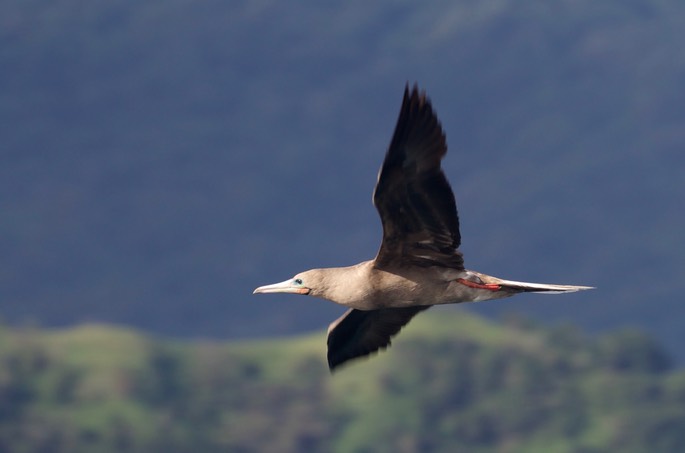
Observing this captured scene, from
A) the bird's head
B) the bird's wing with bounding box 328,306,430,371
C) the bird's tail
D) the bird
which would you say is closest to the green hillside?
the bird's wing with bounding box 328,306,430,371

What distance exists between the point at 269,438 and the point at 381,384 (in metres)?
8.00

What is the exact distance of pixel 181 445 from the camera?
10962cm

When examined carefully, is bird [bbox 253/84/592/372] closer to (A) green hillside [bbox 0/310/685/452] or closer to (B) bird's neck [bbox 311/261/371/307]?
(B) bird's neck [bbox 311/261/371/307]

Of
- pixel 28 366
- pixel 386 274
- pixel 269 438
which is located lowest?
pixel 386 274

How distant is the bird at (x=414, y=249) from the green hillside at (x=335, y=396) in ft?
293

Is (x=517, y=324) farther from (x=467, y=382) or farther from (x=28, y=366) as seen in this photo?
(x=28, y=366)

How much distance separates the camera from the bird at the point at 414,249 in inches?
717

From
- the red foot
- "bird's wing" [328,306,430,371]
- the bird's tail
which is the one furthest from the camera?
"bird's wing" [328,306,430,371]

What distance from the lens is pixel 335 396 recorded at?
115062 millimetres

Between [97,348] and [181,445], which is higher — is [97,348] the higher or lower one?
the higher one

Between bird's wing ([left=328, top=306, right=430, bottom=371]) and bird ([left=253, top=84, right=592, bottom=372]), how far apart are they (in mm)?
598

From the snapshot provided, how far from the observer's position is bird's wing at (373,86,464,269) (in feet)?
59.5

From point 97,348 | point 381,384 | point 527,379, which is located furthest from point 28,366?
point 527,379

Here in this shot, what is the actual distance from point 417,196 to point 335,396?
97.0 metres
